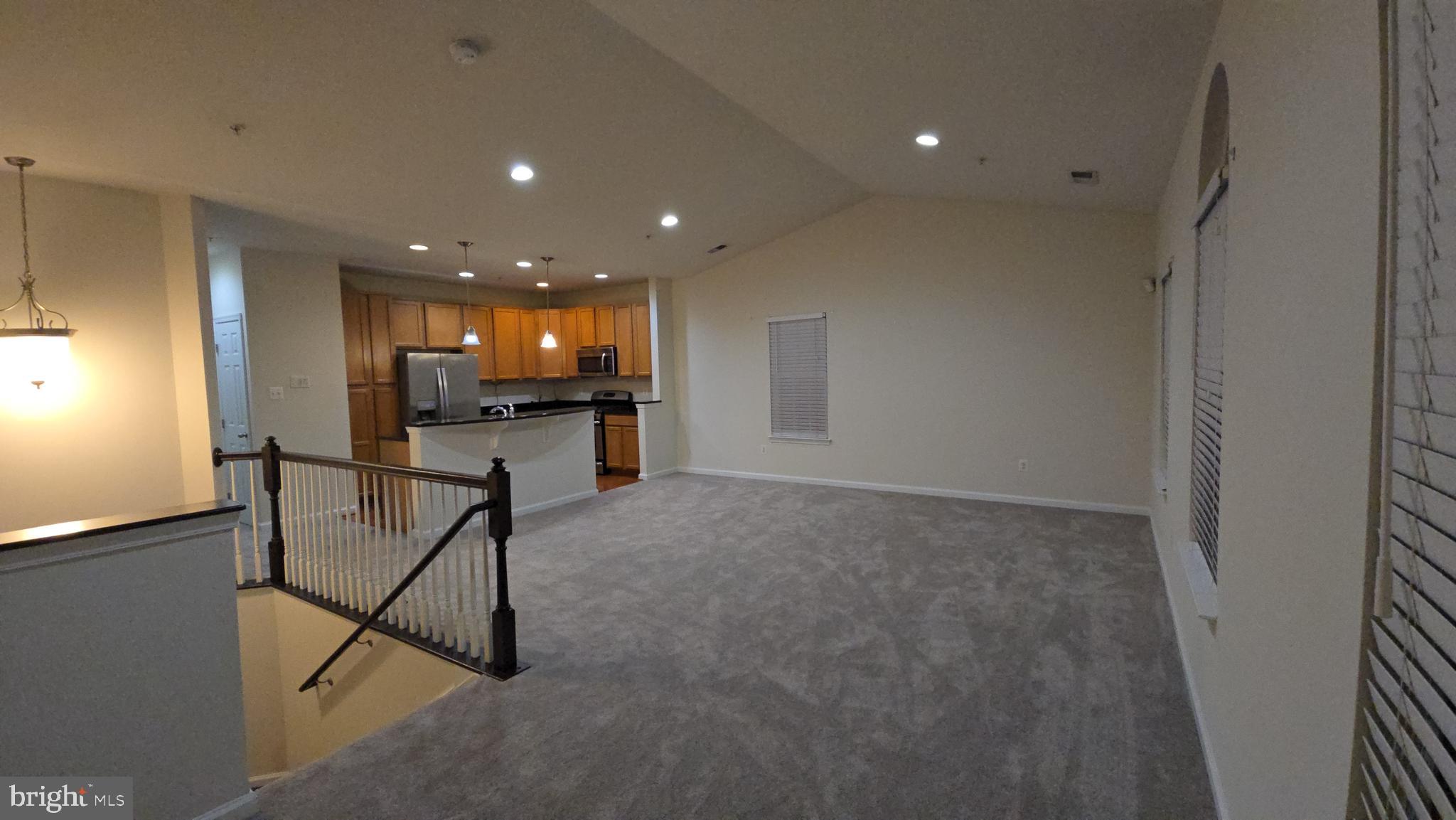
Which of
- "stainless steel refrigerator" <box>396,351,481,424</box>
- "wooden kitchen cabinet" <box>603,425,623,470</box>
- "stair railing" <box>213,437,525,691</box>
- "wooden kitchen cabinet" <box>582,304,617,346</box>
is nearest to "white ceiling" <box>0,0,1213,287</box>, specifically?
"stair railing" <box>213,437,525,691</box>

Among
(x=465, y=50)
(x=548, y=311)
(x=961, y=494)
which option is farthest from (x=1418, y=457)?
(x=548, y=311)

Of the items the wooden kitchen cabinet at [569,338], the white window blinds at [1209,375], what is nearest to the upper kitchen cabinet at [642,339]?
the wooden kitchen cabinet at [569,338]

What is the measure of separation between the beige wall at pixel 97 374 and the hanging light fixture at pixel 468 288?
7.23 feet

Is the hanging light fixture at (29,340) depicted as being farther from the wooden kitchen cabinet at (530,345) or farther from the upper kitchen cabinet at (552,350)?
the upper kitchen cabinet at (552,350)

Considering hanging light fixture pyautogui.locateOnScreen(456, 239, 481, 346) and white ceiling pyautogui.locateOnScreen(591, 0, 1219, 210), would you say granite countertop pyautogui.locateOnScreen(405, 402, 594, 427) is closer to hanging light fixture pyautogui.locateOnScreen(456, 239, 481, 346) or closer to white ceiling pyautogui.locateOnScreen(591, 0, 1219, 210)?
hanging light fixture pyautogui.locateOnScreen(456, 239, 481, 346)

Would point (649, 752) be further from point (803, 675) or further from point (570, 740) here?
point (803, 675)

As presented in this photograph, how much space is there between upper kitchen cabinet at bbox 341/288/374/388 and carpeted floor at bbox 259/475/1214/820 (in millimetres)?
3613

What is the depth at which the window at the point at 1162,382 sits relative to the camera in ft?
14.0

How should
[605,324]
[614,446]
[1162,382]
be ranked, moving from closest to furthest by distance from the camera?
[1162,382] < [614,446] < [605,324]

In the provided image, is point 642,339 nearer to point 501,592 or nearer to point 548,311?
point 548,311

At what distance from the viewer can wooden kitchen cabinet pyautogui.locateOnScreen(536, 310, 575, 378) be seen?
8859mm

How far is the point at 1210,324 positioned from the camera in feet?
8.51

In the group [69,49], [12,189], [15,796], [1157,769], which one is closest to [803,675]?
[1157,769]

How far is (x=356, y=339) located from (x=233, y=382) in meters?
1.24
